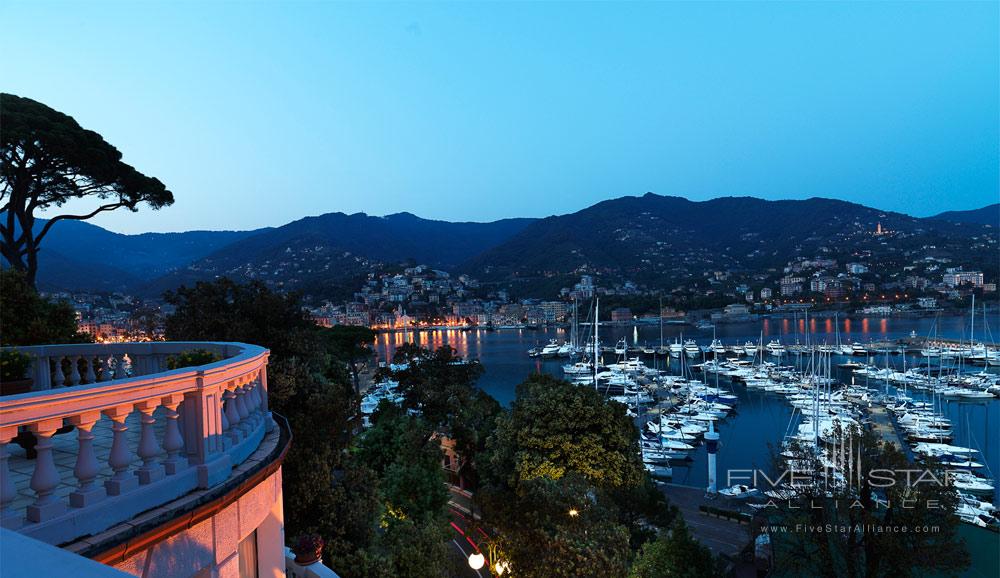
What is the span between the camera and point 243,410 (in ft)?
12.2

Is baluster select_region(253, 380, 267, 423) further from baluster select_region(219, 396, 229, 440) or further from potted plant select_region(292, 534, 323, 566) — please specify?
potted plant select_region(292, 534, 323, 566)

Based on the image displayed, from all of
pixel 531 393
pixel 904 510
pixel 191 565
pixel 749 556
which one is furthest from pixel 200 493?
pixel 749 556

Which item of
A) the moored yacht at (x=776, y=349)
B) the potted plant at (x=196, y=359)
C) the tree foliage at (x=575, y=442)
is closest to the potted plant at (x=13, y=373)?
the potted plant at (x=196, y=359)

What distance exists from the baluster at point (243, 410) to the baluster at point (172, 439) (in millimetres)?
727

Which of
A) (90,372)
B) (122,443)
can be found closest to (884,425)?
(90,372)

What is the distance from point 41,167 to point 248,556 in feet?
39.0

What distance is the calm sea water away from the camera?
31.6 metres

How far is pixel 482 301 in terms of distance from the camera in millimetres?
138750

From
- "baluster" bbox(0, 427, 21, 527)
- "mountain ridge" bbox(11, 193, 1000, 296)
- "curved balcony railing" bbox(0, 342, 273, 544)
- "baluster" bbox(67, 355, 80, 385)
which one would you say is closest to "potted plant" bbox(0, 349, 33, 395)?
"curved balcony railing" bbox(0, 342, 273, 544)

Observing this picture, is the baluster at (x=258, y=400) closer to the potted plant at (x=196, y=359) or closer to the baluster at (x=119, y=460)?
the potted plant at (x=196, y=359)

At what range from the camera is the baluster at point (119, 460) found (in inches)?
100.0

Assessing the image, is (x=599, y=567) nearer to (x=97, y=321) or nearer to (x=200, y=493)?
(x=200, y=493)

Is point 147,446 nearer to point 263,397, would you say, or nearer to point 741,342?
point 263,397

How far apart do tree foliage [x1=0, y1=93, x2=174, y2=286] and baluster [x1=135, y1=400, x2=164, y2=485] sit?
10.9 m
